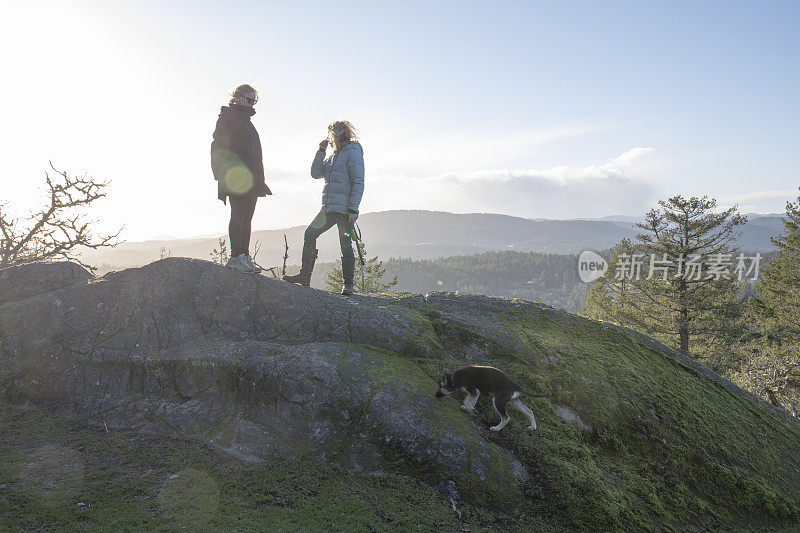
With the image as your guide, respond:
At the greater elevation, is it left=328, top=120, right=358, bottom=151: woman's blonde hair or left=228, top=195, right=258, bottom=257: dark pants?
left=328, top=120, right=358, bottom=151: woman's blonde hair

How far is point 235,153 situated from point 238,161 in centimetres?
17

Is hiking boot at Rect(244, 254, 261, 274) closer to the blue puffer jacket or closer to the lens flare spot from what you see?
the lens flare spot

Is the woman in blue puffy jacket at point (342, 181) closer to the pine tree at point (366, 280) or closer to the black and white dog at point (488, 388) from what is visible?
the black and white dog at point (488, 388)

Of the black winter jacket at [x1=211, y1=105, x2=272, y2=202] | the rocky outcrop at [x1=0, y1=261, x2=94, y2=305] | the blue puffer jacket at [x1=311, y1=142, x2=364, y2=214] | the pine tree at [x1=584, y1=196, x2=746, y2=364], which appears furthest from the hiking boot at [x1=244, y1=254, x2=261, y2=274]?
the pine tree at [x1=584, y1=196, x2=746, y2=364]

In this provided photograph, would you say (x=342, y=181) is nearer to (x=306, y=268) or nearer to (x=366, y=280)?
(x=306, y=268)

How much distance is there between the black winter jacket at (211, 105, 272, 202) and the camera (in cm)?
842

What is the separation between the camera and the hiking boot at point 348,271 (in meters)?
9.48

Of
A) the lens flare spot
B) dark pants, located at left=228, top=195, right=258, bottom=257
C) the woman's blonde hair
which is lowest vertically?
dark pants, located at left=228, top=195, right=258, bottom=257

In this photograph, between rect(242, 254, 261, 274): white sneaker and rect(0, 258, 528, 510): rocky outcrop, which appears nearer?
rect(0, 258, 528, 510): rocky outcrop

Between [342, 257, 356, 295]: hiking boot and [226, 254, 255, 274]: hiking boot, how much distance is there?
6.91 ft

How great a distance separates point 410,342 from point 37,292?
29.0ft

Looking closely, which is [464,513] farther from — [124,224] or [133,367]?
[124,224]

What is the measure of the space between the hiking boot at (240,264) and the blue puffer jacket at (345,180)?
85.7 inches

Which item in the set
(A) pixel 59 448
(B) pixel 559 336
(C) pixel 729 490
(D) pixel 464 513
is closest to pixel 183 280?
(A) pixel 59 448
